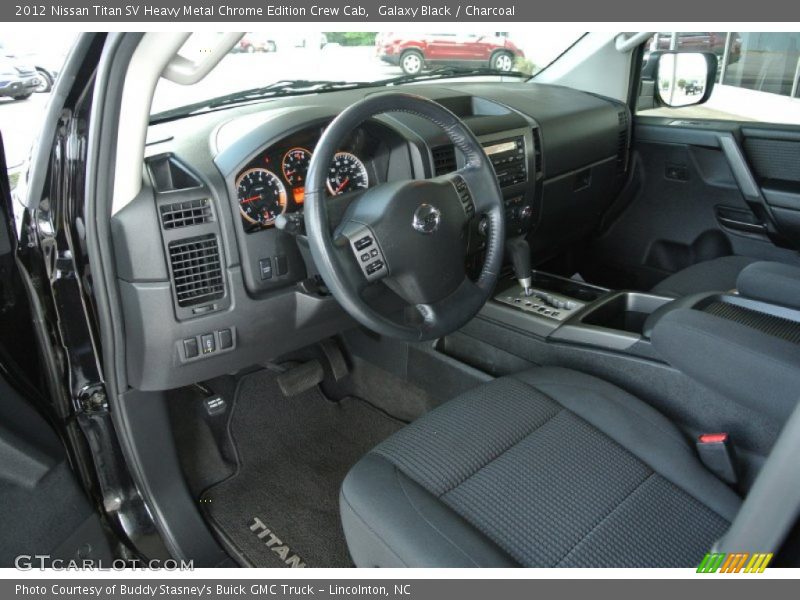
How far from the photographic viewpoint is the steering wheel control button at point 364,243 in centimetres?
147

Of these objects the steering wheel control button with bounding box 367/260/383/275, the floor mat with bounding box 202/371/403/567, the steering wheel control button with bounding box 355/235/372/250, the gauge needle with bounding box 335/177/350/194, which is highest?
the gauge needle with bounding box 335/177/350/194

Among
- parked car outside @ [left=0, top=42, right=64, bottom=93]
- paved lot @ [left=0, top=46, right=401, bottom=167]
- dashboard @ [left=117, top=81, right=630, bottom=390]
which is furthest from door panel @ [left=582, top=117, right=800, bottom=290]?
parked car outside @ [left=0, top=42, right=64, bottom=93]

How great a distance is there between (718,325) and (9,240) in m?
1.54

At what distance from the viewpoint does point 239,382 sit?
7.52ft

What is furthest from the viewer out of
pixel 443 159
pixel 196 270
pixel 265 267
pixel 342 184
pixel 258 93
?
pixel 258 93

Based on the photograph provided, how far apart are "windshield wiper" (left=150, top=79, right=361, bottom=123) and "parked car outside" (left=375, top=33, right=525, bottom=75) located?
19 centimetres

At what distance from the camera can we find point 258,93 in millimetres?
2008

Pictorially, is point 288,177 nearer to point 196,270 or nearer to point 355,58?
point 196,270

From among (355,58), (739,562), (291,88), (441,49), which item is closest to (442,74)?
(441,49)

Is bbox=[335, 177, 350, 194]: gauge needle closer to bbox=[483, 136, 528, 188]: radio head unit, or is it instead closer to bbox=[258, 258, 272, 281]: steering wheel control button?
bbox=[258, 258, 272, 281]: steering wheel control button

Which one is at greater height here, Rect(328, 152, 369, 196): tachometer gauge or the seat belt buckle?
Rect(328, 152, 369, 196): tachometer gauge

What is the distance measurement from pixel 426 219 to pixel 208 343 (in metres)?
0.61

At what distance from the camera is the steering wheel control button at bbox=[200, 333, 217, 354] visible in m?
1.60

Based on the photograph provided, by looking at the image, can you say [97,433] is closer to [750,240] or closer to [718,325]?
[718,325]
